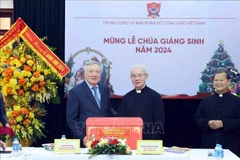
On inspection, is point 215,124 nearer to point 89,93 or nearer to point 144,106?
point 144,106

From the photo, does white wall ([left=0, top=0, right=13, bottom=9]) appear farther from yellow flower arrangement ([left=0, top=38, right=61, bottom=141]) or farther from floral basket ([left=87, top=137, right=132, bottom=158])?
Result: floral basket ([left=87, top=137, right=132, bottom=158])

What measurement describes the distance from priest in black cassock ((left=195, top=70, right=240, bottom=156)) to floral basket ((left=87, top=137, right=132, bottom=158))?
58.6 inches

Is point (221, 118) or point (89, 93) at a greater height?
point (89, 93)

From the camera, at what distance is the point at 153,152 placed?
3154 mm

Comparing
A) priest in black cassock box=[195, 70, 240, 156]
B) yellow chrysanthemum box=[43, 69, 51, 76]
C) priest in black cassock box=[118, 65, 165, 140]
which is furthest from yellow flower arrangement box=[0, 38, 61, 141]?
priest in black cassock box=[195, 70, 240, 156]

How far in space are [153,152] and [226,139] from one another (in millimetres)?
1454

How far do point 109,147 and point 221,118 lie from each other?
1721mm

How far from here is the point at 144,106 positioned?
14.6ft

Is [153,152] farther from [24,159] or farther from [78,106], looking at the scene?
[78,106]

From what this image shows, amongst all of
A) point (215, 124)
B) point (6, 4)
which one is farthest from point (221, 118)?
point (6, 4)

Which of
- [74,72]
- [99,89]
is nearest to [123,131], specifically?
[99,89]

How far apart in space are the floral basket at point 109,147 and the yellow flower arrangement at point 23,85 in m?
1.64

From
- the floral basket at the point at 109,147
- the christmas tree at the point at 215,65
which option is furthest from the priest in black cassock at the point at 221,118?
the floral basket at the point at 109,147

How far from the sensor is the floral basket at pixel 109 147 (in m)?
3.08
